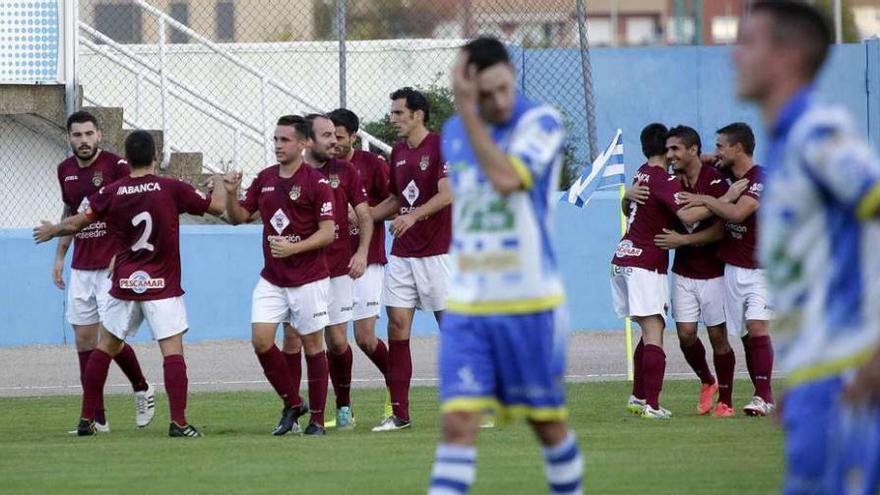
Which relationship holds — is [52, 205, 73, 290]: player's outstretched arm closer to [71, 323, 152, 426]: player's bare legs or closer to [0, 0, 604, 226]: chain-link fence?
[71, 323, 152, 426]: player's bare legs

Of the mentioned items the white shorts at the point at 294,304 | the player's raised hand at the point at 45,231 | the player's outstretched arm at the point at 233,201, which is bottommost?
the white shorts at the point at 294,304

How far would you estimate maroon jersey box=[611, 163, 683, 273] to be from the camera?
12555mm

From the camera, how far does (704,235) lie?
41.4 feet

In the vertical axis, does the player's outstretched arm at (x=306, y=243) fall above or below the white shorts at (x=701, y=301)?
above

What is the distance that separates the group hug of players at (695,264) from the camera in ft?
40.8

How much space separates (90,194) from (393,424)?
2.91 metres

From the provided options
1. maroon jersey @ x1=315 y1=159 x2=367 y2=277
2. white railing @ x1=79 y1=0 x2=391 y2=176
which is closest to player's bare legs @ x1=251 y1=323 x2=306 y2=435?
maroon jersey @ x1=315 y1=159 x2=367 y2=277

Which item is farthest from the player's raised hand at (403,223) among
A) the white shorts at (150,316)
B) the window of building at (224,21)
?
the window of building at (224,21)

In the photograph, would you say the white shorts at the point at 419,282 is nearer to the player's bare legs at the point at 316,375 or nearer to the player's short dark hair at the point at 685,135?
the player's bare legs at the point at 316,375

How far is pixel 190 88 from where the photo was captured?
2112 centimetres

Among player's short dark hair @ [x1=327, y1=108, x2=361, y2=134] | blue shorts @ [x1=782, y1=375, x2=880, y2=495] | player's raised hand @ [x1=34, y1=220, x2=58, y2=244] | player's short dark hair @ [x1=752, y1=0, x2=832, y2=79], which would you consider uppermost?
player's short dark hair @ [x1=327, y1=108, x2=361, y2=134]

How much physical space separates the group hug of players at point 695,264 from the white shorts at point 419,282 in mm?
1442

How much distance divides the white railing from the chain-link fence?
4 cm

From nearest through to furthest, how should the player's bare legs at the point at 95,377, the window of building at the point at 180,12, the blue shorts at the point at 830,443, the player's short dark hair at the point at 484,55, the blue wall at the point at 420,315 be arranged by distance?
the blue shorts at the point at 830,443 → the player's short dark hair at the point at 484,55 → the player's bare legs at the point at 95,377 → the blue wall at the point at 420,315 → the window of building at the point at 180,12
